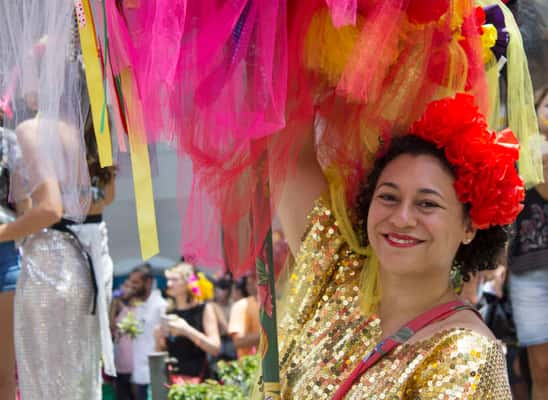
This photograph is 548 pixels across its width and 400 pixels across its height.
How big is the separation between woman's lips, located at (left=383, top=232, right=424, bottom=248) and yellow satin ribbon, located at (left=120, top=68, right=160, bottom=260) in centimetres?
58

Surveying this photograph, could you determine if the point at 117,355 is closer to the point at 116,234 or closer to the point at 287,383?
the point at 116,234

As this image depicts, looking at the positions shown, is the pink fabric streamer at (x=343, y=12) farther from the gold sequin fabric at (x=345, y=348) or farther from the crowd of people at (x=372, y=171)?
the gold sequin fabric at (x=345, y=348)

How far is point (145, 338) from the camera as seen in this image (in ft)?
20.9

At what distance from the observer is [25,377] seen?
4.04 meters

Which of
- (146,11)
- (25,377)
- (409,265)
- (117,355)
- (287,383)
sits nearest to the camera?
(146,11)

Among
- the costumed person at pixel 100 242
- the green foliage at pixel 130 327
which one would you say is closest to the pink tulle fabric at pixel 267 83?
the costumed person at pixel 100 242

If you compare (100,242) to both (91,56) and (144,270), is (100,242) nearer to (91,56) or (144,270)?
(91,56)

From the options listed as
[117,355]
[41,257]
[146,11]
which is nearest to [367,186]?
[146,11]

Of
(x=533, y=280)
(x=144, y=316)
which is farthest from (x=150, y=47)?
(x=144, y=316)

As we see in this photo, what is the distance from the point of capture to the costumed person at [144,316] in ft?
20.6

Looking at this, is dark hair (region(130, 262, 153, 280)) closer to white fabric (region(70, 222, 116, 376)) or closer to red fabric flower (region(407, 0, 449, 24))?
white fabric (region(70, 222, 116, 376))

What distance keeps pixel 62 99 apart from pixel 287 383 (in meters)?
0.90

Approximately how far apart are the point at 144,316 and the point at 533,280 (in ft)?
11.3

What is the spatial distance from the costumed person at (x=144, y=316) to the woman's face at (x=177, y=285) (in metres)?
0.18
